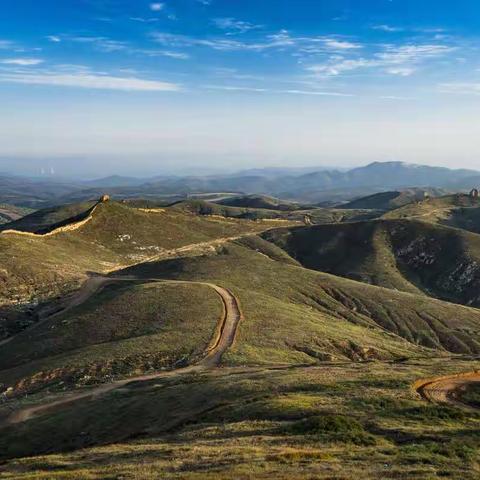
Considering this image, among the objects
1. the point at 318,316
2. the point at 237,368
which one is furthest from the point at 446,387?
the point at 318,316

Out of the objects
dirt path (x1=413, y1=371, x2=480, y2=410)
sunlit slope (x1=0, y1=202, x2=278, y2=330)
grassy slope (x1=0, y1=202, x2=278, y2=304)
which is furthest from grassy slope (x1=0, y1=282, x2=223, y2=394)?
dirt path (x1=413, y1=371, x2=480, y2=410)

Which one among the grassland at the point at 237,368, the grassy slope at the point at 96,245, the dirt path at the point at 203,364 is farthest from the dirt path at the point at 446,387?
the grassy slope at the point at 96,245

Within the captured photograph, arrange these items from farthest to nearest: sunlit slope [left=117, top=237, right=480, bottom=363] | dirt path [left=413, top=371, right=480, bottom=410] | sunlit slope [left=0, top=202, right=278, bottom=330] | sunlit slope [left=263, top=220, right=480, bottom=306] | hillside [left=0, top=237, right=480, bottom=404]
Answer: sunlit slope [left=263, top=220, right=480, bottom=306]
sunlit slope [left=0, top=202, right=278, bottom=330]
sunlit slope [left=117, top=237, right=480, bottom=363]
hillside [left=0, top=237, right=480, bottom=404]
dirt path [left=413, top=371, right=480, bottom=410]

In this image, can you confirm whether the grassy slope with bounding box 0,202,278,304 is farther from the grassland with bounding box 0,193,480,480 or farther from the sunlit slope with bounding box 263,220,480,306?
the sunlit slope with bounding box 263,220,480,306

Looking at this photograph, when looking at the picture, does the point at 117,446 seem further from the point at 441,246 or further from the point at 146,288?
the point at 441,246

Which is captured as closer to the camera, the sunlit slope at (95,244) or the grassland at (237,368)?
the grassland at (237,368)

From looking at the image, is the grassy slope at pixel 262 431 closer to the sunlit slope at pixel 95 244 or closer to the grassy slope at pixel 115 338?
the grassy slope at pixel 115 338

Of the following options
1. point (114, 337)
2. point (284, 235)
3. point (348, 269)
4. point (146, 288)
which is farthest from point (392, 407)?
point (284, 235)
